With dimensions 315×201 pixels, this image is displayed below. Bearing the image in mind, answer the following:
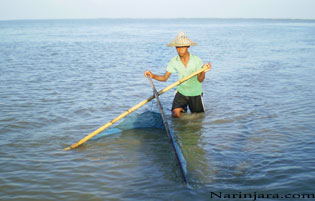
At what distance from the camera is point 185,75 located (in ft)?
18.2

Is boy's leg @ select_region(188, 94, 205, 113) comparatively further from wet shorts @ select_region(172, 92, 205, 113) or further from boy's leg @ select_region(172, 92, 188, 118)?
boy's leg @ select_region(172, 92, 188, 118)

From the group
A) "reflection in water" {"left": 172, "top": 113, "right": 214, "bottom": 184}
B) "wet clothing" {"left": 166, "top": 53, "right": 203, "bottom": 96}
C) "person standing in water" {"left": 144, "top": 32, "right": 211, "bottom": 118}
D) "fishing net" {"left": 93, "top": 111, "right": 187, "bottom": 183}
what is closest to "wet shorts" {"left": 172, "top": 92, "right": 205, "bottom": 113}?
"person standing in water" {"left": 144, "top": 32, "right": 211, "bottom": 118}

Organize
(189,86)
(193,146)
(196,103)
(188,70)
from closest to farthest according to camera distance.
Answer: (193,146) → (188,70) → (189,86) → (196,103)

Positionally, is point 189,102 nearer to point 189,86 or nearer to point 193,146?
point 189,86

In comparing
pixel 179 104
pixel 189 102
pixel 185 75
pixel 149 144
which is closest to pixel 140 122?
pixel 149 144

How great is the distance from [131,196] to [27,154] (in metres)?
2.06

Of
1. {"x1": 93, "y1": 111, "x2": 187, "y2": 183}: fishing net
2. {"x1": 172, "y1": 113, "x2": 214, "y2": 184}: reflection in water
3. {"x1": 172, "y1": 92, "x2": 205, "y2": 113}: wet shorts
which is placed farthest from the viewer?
{"x1": 172, "y1": 92, "x2": 205, "y2": 113}: wet shorts

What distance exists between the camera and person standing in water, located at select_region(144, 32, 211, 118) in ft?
17.2

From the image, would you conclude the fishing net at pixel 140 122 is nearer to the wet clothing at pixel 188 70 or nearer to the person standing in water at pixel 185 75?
the person standing in water at pixel 185 75

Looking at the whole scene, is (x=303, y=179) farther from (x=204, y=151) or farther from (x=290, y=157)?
(x=204, y=151)

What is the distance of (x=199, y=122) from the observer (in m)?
6.13

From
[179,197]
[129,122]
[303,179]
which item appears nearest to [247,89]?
[129,122]

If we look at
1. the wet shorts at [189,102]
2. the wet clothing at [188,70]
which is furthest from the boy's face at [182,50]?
the wet shorts at [189,102]

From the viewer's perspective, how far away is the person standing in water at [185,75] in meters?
5.25
